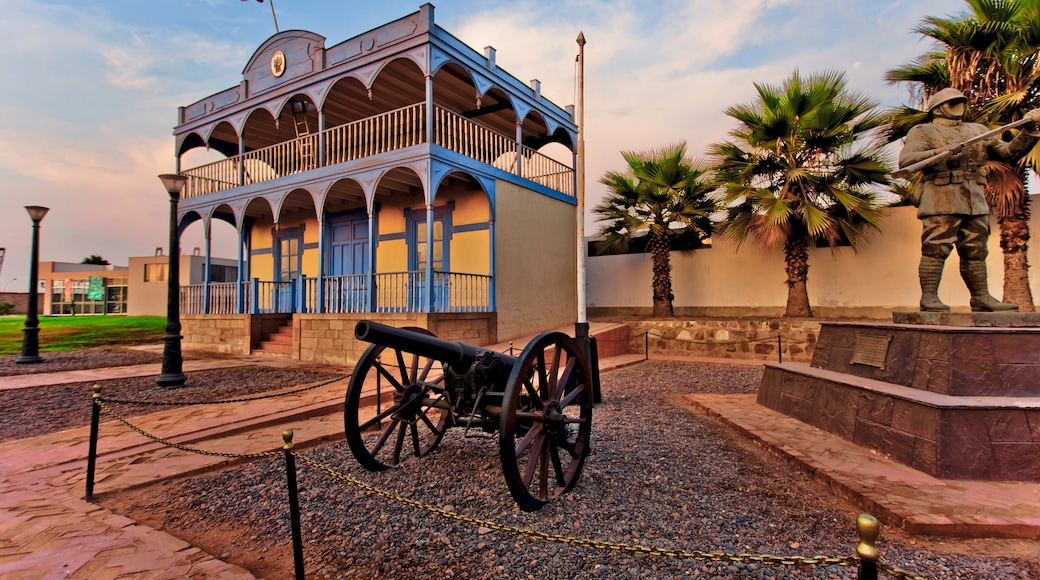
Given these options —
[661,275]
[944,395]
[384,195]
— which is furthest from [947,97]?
[384,195]

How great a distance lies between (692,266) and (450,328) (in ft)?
25.7

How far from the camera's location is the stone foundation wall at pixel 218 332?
13.2m

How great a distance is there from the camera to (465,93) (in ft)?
42.7

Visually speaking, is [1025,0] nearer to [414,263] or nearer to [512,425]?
[512,425]

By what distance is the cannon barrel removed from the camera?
119 inches

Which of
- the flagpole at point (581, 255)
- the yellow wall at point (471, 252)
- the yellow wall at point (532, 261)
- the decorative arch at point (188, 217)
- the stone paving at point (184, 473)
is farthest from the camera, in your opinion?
the decorative arch at point (188, 217)

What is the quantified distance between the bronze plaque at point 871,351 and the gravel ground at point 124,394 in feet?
26.0

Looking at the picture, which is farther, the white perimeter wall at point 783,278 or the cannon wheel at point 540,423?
the white perimeter wall at point 783,278

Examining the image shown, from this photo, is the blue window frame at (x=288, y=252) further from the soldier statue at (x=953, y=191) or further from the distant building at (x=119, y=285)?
the soldier statue at (x=953, y=191)

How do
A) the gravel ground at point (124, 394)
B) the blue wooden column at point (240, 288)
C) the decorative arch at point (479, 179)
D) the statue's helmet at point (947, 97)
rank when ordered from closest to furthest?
1. the statue's helmet at point (947, 97)
2. the gravel ground at point (124, 394)
3. the decorative arch at point (479, 179)
4. the blue wooden column at point (240, 288)

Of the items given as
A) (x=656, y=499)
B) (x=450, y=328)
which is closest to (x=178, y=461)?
(x=656, y=499)

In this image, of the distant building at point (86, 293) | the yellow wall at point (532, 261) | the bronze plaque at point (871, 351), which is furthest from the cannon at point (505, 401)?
the distant building at point (86, 293)

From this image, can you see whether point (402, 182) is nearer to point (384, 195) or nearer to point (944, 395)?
point (384, 195)

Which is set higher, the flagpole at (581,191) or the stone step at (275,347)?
the flagpole at (581,191)
